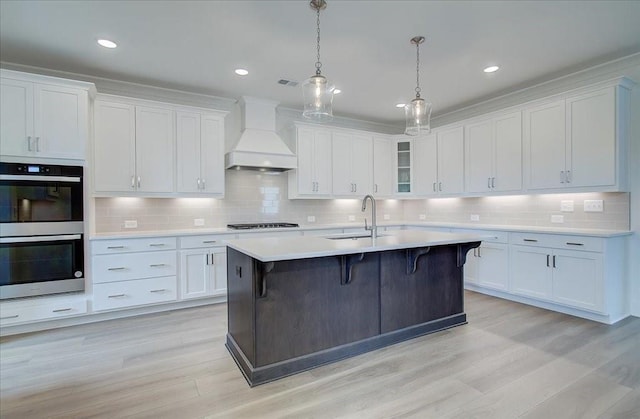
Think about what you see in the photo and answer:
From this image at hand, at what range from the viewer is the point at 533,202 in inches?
170

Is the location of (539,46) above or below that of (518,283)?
above

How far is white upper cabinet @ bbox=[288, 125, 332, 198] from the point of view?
16.1 feet

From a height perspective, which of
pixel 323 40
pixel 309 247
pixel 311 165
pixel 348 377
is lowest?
pixel 348 377

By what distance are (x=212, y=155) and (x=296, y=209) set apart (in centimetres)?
160

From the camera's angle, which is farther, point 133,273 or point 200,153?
point 200,153

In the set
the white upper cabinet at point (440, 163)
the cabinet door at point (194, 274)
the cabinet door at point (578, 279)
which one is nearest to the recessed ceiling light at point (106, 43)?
the cabinet door at point (194, 274)

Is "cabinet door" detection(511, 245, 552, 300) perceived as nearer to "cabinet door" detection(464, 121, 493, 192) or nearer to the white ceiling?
"cabinet door" detection(464, 121, 493, 192)

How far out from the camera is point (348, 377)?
2.32 m

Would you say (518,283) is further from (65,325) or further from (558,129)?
(65,325)

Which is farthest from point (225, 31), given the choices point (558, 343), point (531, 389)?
point (558, 343)

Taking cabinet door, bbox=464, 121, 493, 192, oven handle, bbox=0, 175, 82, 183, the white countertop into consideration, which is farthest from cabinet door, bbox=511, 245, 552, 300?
oven handle, bbox=0, 175, 82, 183

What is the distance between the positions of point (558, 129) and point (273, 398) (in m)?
4.19

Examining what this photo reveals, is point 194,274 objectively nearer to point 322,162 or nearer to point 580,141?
point 322,162

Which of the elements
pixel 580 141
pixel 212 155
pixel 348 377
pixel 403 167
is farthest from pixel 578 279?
pixel 212 155
